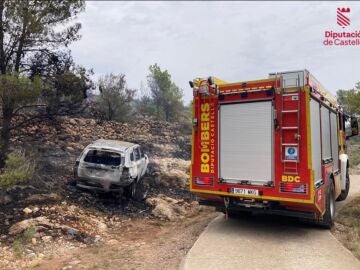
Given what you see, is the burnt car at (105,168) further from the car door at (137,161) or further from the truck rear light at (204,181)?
the truck rear light at (204,181)

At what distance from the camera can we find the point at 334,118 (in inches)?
407

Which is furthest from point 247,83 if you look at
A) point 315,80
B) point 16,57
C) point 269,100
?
point 16,57

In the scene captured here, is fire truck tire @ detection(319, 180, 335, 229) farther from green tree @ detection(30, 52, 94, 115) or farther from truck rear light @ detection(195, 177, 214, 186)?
green tree @ detection(30, 52, 94, 115)

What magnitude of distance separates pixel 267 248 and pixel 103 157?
19.3 ft

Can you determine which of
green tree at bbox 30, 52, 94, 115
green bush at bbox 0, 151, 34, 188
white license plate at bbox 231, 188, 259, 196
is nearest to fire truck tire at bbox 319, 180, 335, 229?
white license plate at bbox 231, 188, 259, 196

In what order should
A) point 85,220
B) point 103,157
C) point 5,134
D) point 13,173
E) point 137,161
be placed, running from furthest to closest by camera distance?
1. point 137,161
2. point 5,134
3. point 103,157
4. point 85,220
5. point 13,173

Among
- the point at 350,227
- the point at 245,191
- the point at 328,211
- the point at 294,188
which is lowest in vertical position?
the point at 350,227

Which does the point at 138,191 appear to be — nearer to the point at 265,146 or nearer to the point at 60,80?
the point at 60,80

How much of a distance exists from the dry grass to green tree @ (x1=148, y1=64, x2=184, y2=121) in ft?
94.5

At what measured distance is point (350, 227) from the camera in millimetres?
9039

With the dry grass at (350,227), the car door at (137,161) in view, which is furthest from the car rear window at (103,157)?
the dry grass at (350,227)

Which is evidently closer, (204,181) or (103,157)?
(204,181)

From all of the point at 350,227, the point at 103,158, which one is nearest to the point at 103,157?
the point at 103,158

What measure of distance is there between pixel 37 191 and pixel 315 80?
803cm
